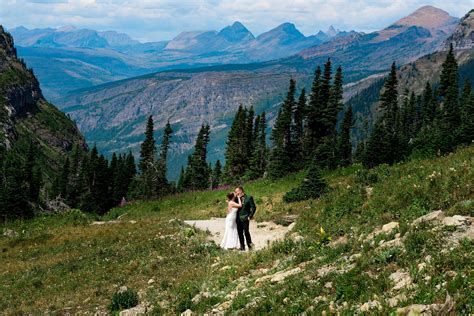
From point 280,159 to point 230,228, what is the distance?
1813 inches

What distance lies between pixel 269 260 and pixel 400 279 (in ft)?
22.1

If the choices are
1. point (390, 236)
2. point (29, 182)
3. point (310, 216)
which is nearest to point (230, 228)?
point (310, 216)

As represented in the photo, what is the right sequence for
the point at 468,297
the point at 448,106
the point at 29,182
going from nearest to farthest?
the point at 468,297, the point at 448,106, the point at 29,182

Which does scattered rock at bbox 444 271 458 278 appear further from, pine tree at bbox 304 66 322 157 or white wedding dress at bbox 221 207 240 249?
pine tree at bbox 304 66 322 157

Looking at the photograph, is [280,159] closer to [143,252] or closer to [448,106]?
[448,106]

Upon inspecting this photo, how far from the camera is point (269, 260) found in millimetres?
15633

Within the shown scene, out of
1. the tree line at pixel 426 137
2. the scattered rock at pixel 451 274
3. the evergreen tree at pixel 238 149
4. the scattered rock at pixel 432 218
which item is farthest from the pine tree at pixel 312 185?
the evergreen tree at pixel 238 149

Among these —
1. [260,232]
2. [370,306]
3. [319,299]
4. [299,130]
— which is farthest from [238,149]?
[370,306]

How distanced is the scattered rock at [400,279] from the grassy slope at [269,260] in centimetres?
14

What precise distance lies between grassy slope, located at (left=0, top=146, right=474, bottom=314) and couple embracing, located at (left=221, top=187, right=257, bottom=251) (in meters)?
1.19

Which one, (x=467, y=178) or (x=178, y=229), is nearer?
(x=467, y=178)

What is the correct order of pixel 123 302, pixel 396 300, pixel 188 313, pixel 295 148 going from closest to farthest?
1. pixel 396 300
2. pixel 188 313
3. pixel 123 302
4. pixel 295 148

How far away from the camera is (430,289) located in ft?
27.3

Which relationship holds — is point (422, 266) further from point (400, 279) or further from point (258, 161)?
point (258, 161)
